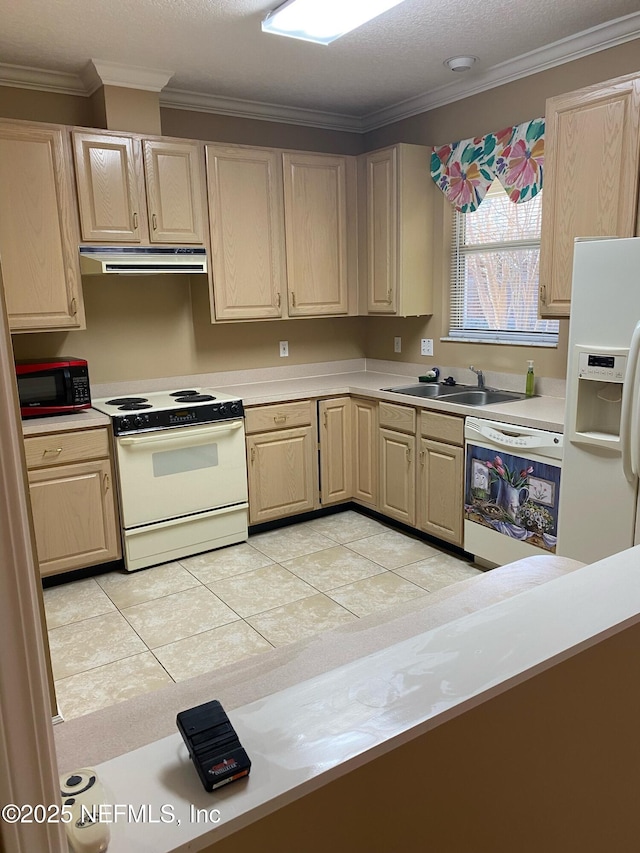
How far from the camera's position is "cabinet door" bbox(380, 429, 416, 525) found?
4.04m

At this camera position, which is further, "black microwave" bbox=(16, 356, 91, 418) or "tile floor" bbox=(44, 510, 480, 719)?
"black microwave" bbox=(16, 356, 91, 418)

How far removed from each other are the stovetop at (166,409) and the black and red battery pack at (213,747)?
2935mm

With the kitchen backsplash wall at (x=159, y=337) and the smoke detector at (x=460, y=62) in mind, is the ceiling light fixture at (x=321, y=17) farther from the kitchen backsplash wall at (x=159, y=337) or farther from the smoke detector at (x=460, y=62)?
the kitchen backsplash wall at (x=159, y=337)

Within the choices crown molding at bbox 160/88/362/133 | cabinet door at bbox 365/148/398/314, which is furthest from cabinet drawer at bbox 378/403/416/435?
crown molding at bbox 160/88/362/133

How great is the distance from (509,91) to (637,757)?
3.71m

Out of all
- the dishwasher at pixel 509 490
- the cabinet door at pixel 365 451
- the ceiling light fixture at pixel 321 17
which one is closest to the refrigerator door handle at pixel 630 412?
the dishwasher at pixel 509 490

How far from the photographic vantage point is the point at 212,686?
1348mm

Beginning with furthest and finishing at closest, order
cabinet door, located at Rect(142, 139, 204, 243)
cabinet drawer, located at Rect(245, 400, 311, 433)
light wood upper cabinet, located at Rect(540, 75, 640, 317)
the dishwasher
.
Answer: cabinet drawer, located at Rect(245, 400, 311, 433) < cabinet door, located at Rect(142, 139, 204, 243) < the dishwasher < light wood upper cabinet, located at Rect(540, 75, 640, 317)

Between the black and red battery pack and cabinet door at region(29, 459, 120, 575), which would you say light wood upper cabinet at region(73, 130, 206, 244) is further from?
the black and red battery pack

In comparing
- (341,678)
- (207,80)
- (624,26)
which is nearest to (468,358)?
(624,26)

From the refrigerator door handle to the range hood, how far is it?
2.47 metres

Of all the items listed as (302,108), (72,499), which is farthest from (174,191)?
(72,499)

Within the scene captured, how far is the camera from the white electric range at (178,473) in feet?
11.9

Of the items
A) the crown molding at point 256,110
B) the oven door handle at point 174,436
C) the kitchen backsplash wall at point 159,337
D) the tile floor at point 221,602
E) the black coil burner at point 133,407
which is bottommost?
the tile floor at point 221,602
